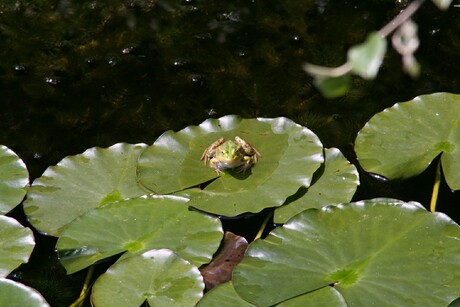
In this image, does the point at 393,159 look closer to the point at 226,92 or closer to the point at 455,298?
the point at 455,298

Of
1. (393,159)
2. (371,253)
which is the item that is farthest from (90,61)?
(371,253)

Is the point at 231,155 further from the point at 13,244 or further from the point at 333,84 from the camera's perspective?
the point at 333,84

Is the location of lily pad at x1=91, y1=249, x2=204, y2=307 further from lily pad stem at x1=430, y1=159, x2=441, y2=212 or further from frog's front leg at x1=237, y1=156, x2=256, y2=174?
lily pad stem at x1=430, y1=159, x2=441, y2=212

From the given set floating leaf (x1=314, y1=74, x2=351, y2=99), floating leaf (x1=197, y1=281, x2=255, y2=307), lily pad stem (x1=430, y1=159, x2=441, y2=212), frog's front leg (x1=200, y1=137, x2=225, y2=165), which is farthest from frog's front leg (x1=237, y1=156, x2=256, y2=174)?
floating leaf (x1=314, y1=74, x2=351, y2=99)

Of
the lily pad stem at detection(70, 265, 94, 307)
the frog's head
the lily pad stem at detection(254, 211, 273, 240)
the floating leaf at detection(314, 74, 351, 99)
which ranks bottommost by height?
the lily pad stem at detection(70, 265, 94, 307)

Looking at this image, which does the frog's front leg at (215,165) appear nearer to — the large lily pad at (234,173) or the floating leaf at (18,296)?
the large lily pad at (234,173)

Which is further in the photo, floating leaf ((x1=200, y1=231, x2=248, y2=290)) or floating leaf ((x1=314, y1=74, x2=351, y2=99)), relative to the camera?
floating leaf ((x1=200, y1=231, x2=248, y2=290))

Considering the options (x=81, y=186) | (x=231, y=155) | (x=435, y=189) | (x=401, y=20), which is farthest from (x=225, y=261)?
(x=401, y=20)
